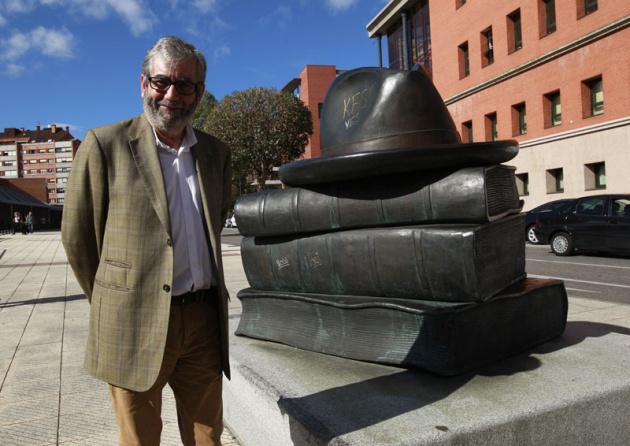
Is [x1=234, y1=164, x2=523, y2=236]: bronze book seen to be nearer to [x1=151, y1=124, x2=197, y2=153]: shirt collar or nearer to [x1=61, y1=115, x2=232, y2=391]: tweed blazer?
[x1=151, y1=124, x2=197, y2=153]: shirt collar

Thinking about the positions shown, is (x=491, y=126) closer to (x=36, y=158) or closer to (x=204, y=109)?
(x=204, y=109)

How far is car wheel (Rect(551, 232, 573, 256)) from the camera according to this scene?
481 inches

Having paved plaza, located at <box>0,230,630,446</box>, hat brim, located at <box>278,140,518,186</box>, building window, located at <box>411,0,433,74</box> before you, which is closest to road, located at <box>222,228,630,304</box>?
paved plaza, located at <box>0,230,630,446</box>

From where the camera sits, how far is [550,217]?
12.8 meters

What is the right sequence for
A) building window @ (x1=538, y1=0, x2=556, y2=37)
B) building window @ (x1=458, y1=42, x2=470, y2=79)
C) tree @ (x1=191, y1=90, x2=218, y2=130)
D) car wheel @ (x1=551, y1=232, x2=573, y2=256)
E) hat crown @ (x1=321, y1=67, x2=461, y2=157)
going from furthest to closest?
tree @ (x1=191, y1=90, x2=218, y2=130) < building window @ (x1=458, y1=42, x2=470, y2=79) < building window @ (x1=538, y1=0, x2=556, y2=37) < car wheel @ (x1=551, y1=232, x2=573, y2=256) < hat crown @ (x1=321, y1=67, x2=461, y2=157)

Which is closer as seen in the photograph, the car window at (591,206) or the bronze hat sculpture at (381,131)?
the bronze hat sculpture at (381,131)

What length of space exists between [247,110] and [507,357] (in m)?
28.6

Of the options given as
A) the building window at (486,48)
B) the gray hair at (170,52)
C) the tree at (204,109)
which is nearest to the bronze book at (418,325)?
the gray hair at (170,52)

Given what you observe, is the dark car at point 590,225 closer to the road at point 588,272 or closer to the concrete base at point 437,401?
the road at point 588,272

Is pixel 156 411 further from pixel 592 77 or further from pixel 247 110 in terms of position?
pixel 247 110

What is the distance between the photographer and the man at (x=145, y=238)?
1.69 metres

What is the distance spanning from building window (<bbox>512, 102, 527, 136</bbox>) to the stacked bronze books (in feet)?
74.4

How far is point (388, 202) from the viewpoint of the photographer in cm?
242

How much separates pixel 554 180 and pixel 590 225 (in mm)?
11029
